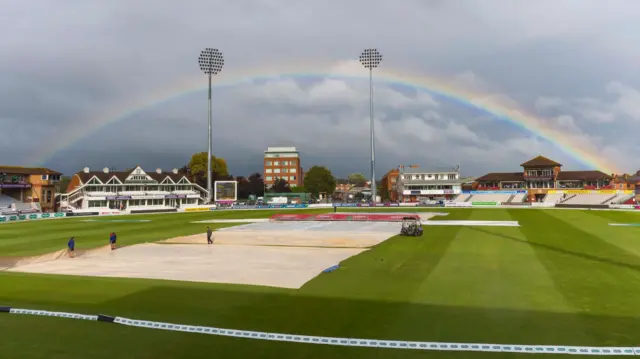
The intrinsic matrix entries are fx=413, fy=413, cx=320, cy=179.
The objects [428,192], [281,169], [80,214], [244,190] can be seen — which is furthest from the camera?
[281,169]

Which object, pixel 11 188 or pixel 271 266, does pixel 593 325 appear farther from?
pixel 11 188

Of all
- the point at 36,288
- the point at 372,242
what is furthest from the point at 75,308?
the point at 372,242

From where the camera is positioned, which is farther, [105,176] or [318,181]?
[318,181]

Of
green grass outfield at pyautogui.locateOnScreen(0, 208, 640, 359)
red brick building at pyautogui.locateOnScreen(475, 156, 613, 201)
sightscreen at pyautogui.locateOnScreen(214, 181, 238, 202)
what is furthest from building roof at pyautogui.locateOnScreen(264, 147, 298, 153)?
green grass outfield at pyautogui.locateOnScreen(0, 208, 640, 359)

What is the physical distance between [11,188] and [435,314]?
114 metres

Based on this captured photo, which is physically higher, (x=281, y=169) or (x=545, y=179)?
(x=281, y=169)

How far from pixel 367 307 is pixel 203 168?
14214cm

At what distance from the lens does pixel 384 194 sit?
168 metres

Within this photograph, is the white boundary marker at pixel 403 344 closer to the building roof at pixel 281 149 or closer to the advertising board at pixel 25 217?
the advertising board at pixel 25 217

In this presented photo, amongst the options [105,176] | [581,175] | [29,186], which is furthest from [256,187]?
[581,175]

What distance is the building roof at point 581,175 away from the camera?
114000mm

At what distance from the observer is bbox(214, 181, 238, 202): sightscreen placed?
12088cm

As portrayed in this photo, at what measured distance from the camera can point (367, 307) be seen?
14.3 meters

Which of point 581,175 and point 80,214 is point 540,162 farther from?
point 80,214
